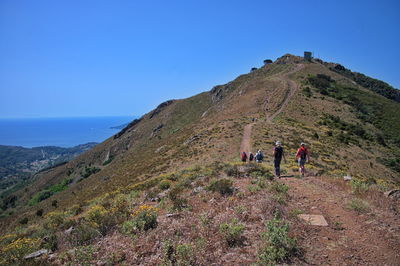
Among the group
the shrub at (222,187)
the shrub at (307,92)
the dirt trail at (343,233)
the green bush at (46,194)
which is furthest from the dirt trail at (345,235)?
the green bush at (46,194)

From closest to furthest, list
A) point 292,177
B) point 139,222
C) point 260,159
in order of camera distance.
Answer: point 139,222 < point 292,177 < point 260,159

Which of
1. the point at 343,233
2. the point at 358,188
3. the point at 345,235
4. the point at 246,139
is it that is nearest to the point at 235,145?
the point at 246,139

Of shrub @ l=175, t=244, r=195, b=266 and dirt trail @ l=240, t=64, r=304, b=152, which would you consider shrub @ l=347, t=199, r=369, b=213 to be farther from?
dirt trail @ l=240, t=64, r=304, b=152

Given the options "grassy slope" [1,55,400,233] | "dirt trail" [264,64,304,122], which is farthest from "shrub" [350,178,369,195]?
"dirt trail" [264,64,304,122]

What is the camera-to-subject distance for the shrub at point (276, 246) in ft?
17.2

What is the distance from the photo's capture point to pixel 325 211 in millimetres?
7770

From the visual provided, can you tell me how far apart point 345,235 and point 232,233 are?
319 cm

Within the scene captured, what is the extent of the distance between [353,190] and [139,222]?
8.89 meters

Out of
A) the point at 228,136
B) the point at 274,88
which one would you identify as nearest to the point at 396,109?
the point at 274,88

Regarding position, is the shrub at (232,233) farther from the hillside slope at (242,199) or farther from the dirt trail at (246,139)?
the dirt trail at (246,139)

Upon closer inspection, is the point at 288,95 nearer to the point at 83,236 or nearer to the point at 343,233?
the point at 343,233

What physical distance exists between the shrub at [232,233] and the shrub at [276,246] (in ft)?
2.06

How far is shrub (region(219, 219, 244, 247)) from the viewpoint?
6.13 metres

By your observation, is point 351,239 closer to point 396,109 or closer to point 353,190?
point 353,190
